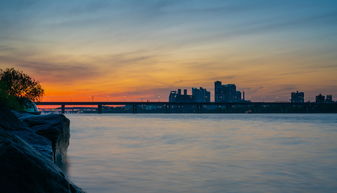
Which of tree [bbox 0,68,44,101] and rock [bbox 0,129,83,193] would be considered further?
tree [bbox 0,68,44,101]

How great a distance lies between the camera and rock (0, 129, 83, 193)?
12.6 feet

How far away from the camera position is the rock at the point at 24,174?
12.6 ft

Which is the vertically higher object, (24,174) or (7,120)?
(7,120)

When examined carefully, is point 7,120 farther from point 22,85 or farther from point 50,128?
point 22,85

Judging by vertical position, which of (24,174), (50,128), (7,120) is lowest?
(50,128)

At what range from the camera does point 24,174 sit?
4020 mm

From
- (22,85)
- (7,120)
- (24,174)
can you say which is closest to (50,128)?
(7,120)

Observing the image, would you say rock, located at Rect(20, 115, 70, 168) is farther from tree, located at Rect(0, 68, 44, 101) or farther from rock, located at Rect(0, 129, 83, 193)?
tree, located at Rect(0, 68, 44, 101)

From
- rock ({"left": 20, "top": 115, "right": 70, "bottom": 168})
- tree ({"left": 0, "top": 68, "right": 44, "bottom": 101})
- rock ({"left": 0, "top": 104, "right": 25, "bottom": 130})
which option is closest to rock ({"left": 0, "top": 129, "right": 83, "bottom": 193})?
rock ({"left": 0, "top": 104, "right": 25, "bottom": 130})

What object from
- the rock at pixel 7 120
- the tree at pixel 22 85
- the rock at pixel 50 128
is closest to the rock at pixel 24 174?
the rock at pixel 7 120

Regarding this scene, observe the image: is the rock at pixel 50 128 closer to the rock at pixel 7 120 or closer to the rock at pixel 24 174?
the rock at pixel 7 120

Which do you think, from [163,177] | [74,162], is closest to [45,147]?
[163,177]

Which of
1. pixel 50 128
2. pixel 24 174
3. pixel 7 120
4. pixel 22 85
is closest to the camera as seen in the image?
pixel 24 174

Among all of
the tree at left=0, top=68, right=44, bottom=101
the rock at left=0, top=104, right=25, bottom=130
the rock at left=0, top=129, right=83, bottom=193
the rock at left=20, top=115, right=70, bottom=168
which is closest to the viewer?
the rock at left=0, top=129, right=83, bottom=193
